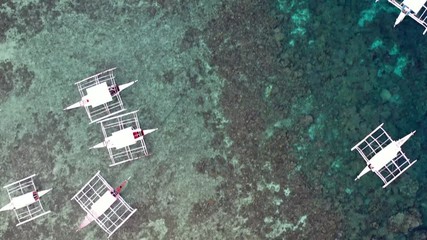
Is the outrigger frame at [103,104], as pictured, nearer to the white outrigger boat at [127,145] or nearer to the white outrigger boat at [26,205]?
the white outrigger boat at [127,145]

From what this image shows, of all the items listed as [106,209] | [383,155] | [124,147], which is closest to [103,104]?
[124,147]

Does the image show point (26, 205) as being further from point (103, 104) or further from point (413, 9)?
point (413, 9)

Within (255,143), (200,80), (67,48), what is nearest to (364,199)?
(255,143)

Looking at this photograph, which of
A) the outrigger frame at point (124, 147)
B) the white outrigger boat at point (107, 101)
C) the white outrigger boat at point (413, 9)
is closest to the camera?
the white outrigger boat at point (413, 9)

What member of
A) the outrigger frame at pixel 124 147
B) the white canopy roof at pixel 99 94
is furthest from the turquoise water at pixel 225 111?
the white canopy roof at pixel 99 94

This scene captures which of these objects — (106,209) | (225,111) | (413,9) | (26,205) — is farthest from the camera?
(225,111)

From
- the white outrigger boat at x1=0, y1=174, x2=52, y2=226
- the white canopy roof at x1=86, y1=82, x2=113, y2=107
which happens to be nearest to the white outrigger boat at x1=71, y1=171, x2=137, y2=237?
the white outrigger boat at x1=0, y1=174, x2=52, y2=226

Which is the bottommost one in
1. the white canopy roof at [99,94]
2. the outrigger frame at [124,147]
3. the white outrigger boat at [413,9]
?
the white outrigger boat at [413,9]

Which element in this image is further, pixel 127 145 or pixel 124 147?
pixel 124 147
